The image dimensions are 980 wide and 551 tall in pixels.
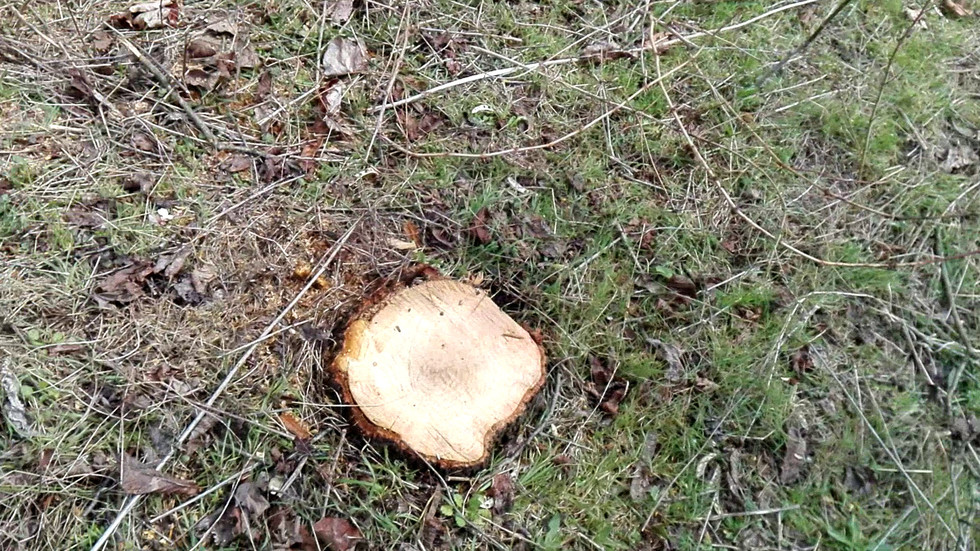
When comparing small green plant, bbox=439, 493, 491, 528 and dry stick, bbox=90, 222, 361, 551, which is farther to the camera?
small green plant, bbox=439, 493, 491, 528

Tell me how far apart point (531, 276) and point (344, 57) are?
45.1 inches

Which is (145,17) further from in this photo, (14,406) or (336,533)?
(336,533)

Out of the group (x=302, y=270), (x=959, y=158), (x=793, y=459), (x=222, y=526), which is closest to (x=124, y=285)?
(x=302, y=270)

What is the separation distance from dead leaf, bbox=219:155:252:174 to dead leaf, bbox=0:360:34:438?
88 cm

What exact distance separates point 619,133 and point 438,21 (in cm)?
88

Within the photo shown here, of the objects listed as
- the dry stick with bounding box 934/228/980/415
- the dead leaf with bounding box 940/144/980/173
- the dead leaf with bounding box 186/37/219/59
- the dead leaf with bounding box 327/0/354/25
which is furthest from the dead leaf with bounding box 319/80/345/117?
the dead leaf with bounding box 940/144/980/173

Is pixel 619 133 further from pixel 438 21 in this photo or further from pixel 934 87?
pixel 934 87

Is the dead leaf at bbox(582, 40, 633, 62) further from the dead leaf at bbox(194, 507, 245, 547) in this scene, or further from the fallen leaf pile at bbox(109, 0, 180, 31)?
the dead leaf at bbox(194, 507, 245, 547)

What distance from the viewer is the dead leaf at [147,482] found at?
177 centimetres

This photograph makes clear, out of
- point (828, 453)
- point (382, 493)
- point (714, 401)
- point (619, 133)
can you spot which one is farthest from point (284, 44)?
point (828, 453)

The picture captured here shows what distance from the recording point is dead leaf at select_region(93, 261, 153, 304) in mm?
2008

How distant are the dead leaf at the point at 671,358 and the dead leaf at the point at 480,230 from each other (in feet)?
2.13

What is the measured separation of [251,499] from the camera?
183cm

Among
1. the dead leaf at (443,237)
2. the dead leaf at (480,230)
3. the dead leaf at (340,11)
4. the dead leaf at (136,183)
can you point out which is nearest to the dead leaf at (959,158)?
the dead leaf at (480,230)
